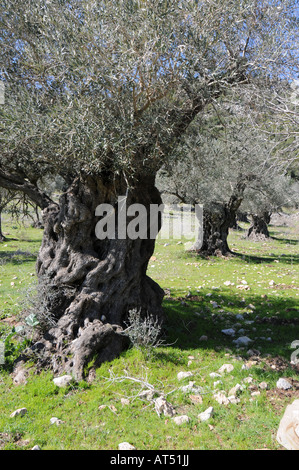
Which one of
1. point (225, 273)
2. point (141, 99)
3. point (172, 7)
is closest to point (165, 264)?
point (225, 273)

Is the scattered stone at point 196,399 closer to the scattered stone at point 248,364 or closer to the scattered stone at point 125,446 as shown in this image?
the scattered stone at point 248,364

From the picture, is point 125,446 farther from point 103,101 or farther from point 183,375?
point 103,101

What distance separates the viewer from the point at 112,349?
234 inches

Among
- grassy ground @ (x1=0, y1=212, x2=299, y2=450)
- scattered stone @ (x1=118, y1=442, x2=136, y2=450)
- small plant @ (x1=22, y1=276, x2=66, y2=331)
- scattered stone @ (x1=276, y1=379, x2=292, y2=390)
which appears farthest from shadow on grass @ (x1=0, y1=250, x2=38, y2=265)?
scattered stone @ (x1=276, y1=379, x2=292, y2=390)

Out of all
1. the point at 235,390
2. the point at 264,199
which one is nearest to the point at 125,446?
the point at 235,390

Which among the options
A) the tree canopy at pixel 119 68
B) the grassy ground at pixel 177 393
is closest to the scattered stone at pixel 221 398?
the grassy ground at pixel 177 393

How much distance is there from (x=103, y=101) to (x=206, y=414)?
17.5ft

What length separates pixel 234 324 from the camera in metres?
8.31

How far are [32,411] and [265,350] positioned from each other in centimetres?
447

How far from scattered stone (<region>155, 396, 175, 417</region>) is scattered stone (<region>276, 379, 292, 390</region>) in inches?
73.0

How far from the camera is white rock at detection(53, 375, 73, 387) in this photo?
520 centimetres

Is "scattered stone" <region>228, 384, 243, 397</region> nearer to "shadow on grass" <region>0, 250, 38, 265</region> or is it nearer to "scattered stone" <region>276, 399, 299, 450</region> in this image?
"scattered stone" <region>276, 399, 299, 450</region>

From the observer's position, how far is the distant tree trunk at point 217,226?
1997cm
